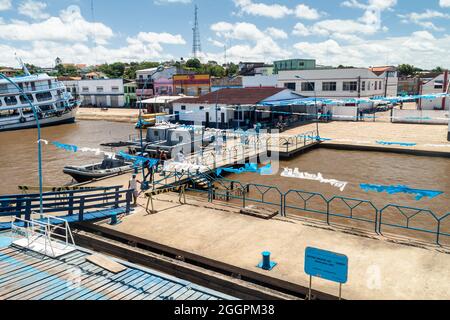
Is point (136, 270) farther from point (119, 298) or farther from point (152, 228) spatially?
point (152, 228)

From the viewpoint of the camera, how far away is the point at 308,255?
29.2ft

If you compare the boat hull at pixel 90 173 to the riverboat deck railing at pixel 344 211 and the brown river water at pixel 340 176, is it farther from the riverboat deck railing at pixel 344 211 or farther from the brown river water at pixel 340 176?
the riverboat deck railing at pixel 344 211

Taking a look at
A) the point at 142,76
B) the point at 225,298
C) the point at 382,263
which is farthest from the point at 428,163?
the point at 142,76

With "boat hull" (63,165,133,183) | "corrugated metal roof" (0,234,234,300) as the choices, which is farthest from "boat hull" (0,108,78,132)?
"corrugated metal roof" (0,234,234,300)

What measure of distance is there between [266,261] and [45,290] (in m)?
6.13

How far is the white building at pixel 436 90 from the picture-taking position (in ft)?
187

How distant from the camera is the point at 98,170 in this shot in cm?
2488

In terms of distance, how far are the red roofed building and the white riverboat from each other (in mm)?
24795

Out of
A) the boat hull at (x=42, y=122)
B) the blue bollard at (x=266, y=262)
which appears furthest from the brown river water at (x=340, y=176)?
the boat hull at (x=42, y=122)

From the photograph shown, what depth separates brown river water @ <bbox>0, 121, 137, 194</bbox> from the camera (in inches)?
1102

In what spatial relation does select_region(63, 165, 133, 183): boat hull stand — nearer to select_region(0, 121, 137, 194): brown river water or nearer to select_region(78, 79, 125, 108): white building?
select_region(0, 121, 137, 194): brown river water

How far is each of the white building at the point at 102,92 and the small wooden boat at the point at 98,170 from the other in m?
65.4

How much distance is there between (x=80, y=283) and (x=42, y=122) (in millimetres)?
58699

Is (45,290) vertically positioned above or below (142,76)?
below
